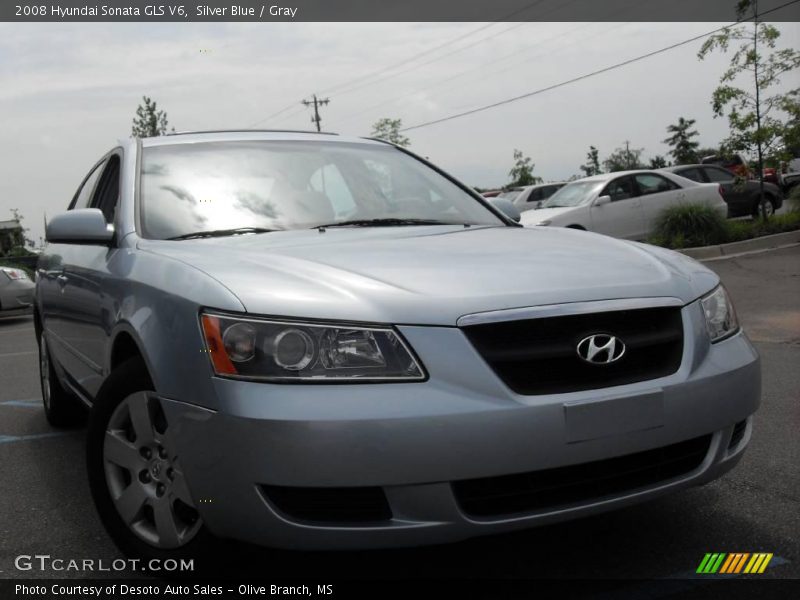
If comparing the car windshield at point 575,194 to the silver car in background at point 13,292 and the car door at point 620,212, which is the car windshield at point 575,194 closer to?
the car door at point 620,212

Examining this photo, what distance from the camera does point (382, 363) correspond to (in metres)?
2.52

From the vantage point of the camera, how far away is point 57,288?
471 cm

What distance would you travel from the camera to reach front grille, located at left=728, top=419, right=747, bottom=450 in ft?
9.83

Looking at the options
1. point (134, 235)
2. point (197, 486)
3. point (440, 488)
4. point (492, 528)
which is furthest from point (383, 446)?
point (134, 235)

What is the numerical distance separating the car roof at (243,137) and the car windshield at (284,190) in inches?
2.9

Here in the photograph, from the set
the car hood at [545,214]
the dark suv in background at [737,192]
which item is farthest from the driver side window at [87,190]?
the dark suv in background at [737,192]

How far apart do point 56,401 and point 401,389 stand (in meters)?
3.69

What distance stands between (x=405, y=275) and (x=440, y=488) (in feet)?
2.16

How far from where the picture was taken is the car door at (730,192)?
20062 mm

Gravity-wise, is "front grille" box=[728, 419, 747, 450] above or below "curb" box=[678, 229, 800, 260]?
above

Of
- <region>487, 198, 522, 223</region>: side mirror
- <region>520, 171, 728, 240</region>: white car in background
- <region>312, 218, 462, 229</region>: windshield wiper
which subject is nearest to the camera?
<region>312, 218, 462, 229</region>: windshield wiper

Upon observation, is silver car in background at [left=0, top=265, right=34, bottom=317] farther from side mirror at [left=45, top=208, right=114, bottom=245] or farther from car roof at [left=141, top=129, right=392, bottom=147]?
side mirror at [left=45, top=208, right=114, bottom=245]

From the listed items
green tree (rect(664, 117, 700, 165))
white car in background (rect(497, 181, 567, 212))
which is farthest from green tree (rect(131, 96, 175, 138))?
green tree (rect(664, 117, 700, 165))

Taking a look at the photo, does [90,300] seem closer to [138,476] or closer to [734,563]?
[138,476]
